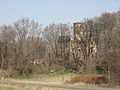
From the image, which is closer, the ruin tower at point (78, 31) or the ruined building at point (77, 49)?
the ruined building at point (77, 49)

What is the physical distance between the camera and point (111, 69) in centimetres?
3772

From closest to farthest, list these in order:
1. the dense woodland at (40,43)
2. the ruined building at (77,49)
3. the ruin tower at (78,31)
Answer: the dense woodland at (40,43)
the ruined building at (77,49)
the ruin tower at (78,31)

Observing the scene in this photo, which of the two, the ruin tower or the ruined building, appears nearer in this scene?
the ruined building

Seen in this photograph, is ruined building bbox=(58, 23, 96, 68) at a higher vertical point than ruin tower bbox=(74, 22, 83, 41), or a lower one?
lower

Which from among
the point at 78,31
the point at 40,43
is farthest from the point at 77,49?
the point at 40,43

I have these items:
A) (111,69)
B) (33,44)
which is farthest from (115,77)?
(33,44)

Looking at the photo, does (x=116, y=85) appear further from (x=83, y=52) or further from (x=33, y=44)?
(x=33, y=44)

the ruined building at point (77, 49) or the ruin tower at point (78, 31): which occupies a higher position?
the ruin tower at point (78, 31)

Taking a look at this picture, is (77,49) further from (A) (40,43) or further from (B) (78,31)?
(A) (40,43)

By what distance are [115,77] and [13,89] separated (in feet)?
48.5

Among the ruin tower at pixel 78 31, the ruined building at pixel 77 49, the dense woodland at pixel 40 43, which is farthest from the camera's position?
the ruin tower at pixel 78 31

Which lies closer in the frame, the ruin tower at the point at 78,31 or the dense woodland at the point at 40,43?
the dense woodland at the point at 40,43

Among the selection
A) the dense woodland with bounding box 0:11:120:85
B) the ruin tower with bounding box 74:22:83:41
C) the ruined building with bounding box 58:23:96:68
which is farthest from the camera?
the ruin tower with bounding box 74:22:83:41

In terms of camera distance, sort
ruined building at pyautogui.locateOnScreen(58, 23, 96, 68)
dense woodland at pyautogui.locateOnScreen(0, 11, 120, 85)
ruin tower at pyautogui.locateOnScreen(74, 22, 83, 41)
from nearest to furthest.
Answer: dense woodland at pyautogui.locateOnScreen(0, 11, 120, 85) → ruined building at pyautogui.locateOnScreen(58, 23, 96, 68) → ruin tower at pyautogui.locateOnScreen(74, 22, 83, 41)
